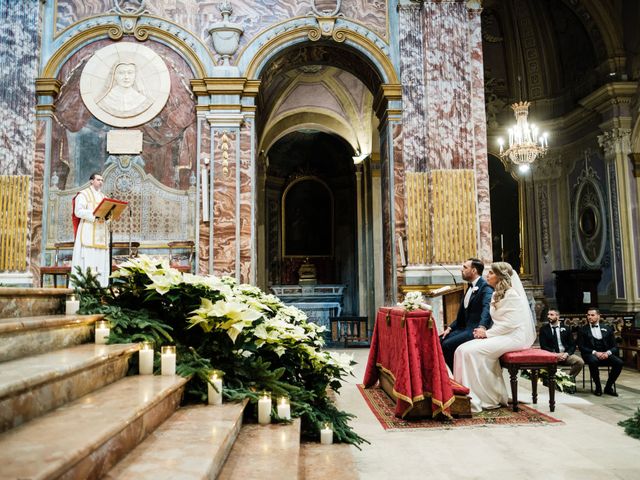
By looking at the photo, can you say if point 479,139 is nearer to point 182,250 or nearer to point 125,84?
point 182,250

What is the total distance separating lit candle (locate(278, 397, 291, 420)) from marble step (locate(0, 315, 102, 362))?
1233mm

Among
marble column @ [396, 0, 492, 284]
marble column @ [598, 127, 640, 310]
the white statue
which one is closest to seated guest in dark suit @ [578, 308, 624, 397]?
marble column @ [396, 0, 492, 284]

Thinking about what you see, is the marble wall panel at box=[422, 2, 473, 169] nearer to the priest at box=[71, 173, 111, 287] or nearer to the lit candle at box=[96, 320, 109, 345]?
the priest at box=[71, 173, 111, 287]

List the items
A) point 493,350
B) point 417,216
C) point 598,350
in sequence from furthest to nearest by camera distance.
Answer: point 417,216, point 598,350, point 493,350

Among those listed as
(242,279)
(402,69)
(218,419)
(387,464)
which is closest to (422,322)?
(387,464)

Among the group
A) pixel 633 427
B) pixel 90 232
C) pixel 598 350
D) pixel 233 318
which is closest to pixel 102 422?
pixel 233 318

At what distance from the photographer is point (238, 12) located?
10.2 meters

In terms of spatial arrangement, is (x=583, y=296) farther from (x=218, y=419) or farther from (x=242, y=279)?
(x=218, y=419)

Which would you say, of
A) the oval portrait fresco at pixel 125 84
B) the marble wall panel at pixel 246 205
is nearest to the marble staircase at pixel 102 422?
the marble wall panel at pixel 246 205

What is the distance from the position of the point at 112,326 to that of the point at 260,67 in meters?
7.68

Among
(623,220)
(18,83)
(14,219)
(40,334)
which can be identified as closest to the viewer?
(40,334)

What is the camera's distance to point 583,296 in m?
12.8

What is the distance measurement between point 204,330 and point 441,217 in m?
6.93

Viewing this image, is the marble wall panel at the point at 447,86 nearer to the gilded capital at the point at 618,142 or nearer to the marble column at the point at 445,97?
the marble column at the point at 445,97
